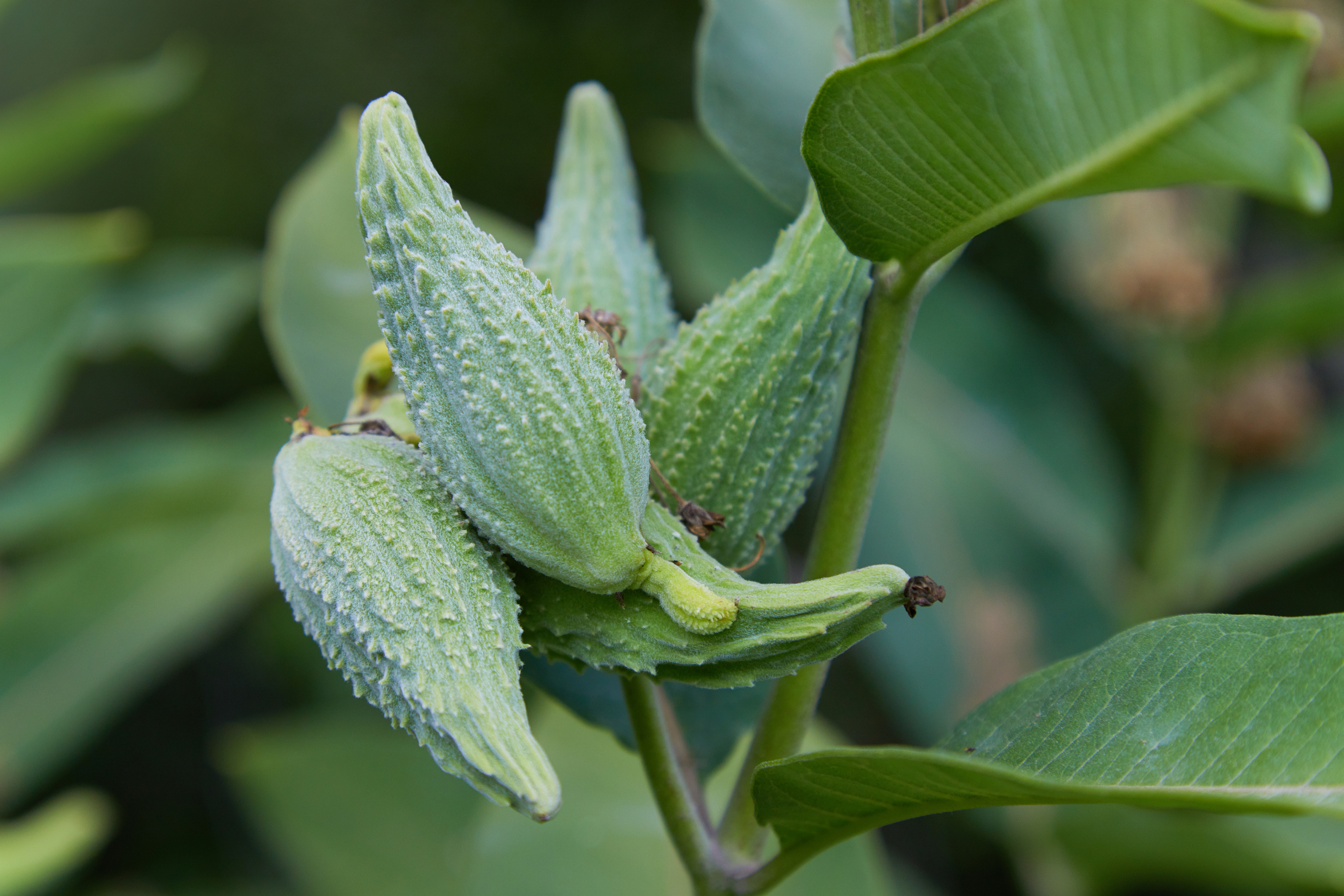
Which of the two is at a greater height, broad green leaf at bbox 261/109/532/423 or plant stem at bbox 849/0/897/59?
plant stem at bbox 849/0/897/59

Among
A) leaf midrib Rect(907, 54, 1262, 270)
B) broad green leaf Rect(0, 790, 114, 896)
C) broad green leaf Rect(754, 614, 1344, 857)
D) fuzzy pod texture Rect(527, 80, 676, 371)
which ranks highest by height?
leaf midrib Rect(907, 54, 1262, 270)

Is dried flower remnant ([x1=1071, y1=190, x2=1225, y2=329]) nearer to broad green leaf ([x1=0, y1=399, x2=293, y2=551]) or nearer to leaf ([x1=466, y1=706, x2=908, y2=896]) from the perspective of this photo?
leaf ([x1=466, y1=706, x2=908, y2=896])

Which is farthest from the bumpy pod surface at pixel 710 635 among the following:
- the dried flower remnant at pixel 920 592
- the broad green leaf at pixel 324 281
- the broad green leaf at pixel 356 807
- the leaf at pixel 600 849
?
the broad green leaf at pixel 356 807

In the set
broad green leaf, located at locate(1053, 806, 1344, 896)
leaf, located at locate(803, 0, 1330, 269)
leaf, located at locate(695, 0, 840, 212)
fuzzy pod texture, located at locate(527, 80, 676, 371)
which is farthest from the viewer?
broad green leaf, located at locate(1053, 806, 1344, 896)

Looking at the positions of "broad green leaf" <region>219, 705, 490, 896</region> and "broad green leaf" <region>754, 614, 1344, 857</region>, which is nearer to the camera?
"broad green leaf" <region>754, 614, 1344, 857</region>

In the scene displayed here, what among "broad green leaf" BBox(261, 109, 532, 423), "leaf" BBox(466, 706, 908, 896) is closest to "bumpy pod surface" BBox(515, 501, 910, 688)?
"broad green leaf" BBox(261, 109, 532, 423)

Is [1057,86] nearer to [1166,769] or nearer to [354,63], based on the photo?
[1166,769]

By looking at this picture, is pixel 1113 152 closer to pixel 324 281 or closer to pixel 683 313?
pixel 324 281
